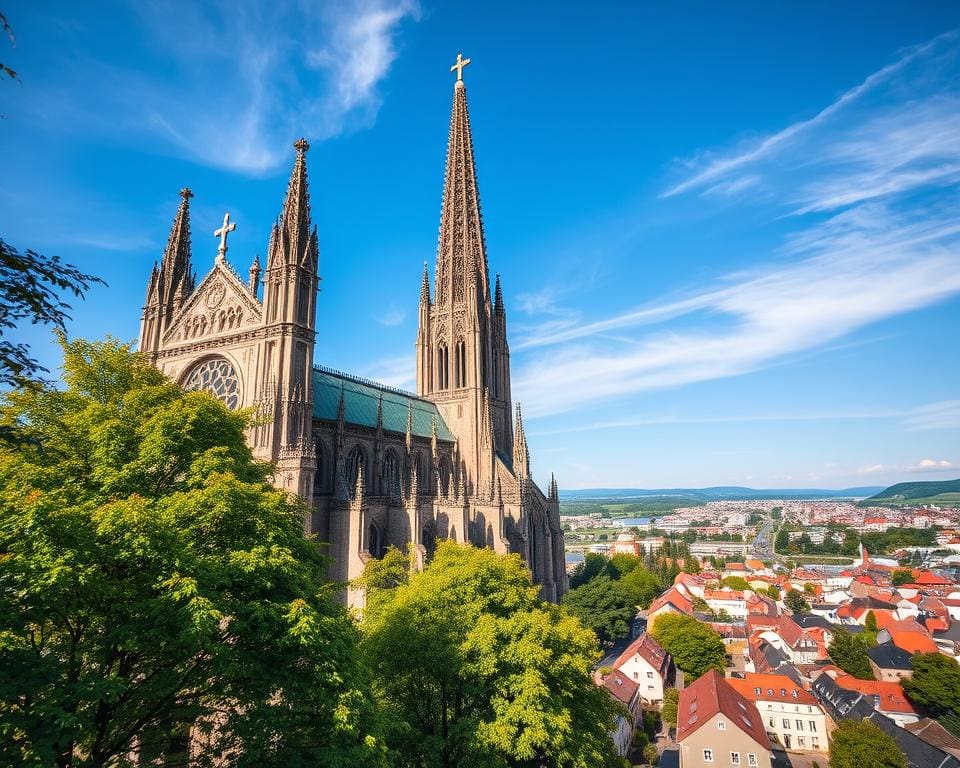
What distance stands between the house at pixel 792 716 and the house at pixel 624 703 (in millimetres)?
9181

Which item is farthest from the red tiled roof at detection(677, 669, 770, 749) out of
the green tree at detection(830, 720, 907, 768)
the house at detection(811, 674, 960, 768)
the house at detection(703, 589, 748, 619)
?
the house at detection(703, 589, 748, 619)

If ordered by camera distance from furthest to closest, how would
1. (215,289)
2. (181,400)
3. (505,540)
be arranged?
(505,540), (215,289), (181,400)

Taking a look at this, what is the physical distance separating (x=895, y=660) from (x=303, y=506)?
69.0 meters

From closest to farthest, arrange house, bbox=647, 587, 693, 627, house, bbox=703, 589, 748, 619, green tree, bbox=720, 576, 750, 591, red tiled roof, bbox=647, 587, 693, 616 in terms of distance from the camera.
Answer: house, bbox=647, 587, 693, 627 → red tiled roof, bbox=647, 587, 693, 616 → house, bbox=703, 589, 748, 619 → green tree, bbox=720, 576, 750, 591

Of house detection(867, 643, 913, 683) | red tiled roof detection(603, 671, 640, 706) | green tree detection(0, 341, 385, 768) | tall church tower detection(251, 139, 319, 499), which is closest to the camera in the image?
green tree detection(0, 341, 385, 768)

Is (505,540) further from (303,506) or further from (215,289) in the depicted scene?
(303,506)

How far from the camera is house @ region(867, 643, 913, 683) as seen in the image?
59.6 m

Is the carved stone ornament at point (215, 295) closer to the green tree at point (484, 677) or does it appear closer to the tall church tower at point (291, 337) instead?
the tall church tower at point (291, 337)

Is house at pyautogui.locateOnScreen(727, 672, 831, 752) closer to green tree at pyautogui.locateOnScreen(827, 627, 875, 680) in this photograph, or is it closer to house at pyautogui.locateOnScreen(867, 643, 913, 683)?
green tree at pyautogui.locateOnScreen(827, 627, 875, 680)

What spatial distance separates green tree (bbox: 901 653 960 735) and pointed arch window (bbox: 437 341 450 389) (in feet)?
167

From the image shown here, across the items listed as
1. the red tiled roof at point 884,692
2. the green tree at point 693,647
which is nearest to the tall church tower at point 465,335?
the green tree at point 693,647

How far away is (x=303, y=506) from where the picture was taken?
64.6 ft

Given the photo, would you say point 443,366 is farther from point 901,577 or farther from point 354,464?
point 901,577

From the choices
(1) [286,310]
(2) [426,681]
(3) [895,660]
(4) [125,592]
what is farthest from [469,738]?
(3) [895,660]
